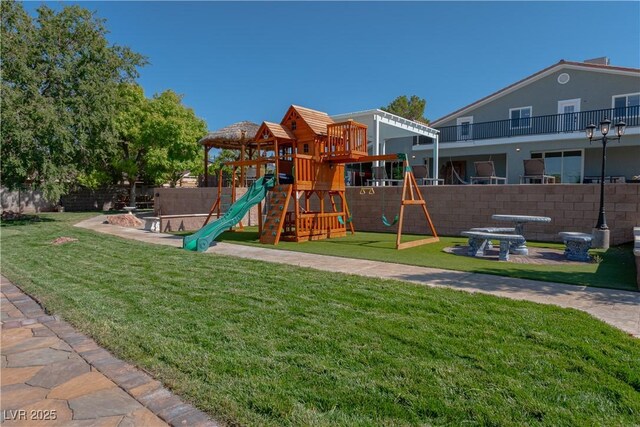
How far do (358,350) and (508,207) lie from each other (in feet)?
31.8

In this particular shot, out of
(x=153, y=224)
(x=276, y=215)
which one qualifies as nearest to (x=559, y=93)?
(x=276, y=215)

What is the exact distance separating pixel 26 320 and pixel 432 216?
36.3 feet

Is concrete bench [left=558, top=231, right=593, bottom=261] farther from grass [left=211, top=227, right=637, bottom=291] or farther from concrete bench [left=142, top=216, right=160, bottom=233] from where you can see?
concrete bench [left=142, top=216, right=160, bottom=233]

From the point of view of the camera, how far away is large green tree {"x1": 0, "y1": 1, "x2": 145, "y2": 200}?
620 inches

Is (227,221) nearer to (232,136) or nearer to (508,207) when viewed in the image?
(508,207)

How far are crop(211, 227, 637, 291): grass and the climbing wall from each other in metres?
0.34

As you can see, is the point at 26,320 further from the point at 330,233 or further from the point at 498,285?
the point at 330,233

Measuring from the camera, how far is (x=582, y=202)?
10031mm

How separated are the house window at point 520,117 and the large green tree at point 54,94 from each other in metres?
A: 20.8

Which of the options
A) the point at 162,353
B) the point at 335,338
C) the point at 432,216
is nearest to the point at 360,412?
the point at 335,338

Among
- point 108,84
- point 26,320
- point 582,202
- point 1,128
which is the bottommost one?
point 26,320

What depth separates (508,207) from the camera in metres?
11.3

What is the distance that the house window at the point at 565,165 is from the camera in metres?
19.2

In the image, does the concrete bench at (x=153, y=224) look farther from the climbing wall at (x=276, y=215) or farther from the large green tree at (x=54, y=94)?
the large green tree at (x=54, y=94)
